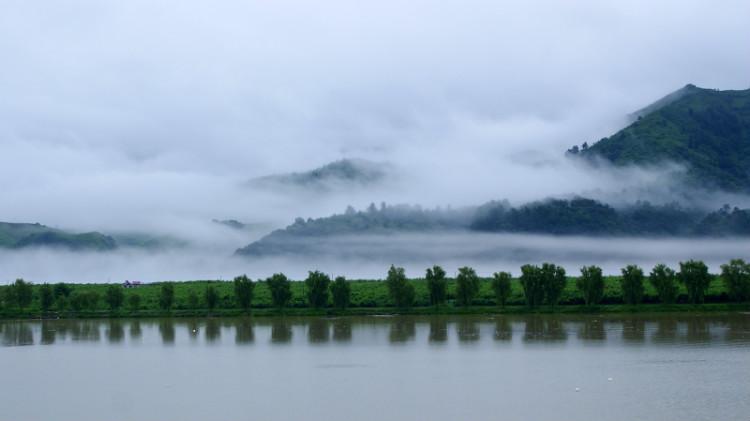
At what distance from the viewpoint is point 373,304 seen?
10388 centimetres

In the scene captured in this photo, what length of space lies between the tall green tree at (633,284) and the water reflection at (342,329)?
30.6 m

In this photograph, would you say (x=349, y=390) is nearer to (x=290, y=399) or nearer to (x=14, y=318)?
(x=290, y=399)

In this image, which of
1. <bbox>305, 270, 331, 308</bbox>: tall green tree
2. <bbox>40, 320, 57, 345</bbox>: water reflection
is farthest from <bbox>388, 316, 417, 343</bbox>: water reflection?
<bbox>40, 320, 57, 345</bbox>: water reflection

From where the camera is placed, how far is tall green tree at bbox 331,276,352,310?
100 meters

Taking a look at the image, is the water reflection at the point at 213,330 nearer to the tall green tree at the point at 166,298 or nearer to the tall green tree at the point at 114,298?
the tall green tree at the point at 166,298

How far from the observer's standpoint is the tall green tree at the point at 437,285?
9919 cm

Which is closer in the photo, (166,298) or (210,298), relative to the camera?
(210,298)

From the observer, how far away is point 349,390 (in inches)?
1507

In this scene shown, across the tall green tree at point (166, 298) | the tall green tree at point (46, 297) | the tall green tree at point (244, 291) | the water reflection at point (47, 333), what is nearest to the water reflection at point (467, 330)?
the tall green tree at point (244, 291)

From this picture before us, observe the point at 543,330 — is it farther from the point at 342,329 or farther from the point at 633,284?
the point at 633,284

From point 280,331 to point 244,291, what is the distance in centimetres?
2941

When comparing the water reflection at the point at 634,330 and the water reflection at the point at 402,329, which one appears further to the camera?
the water reflection at the point at 402,329

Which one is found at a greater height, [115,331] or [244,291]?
[244,291]

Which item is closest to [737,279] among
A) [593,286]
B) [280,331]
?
[593,286]
